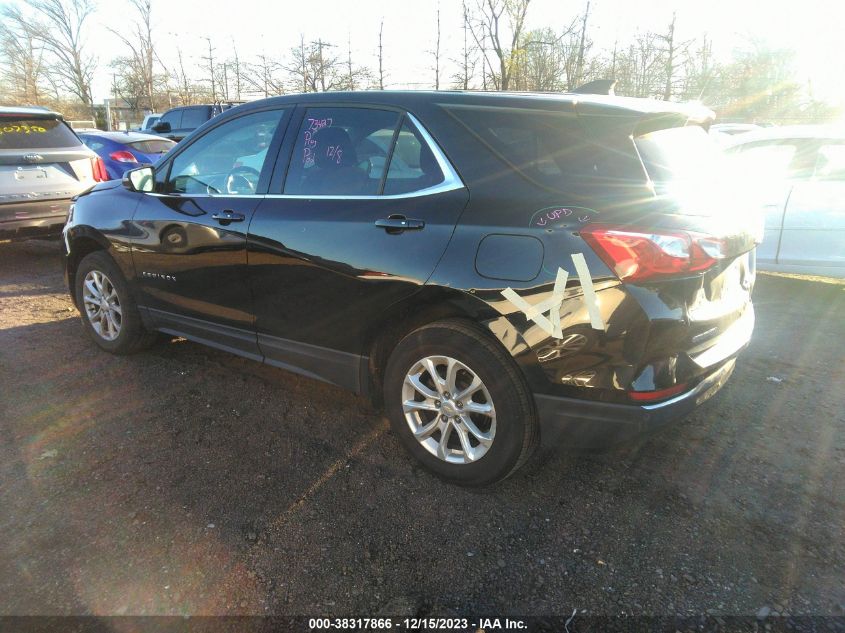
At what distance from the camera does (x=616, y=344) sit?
235 cm

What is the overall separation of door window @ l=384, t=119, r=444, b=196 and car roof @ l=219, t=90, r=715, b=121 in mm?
167

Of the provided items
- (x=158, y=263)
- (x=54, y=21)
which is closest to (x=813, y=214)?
(x=158, y=263)

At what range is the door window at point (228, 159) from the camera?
351 centimetres

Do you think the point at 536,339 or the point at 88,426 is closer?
the point at 536,339

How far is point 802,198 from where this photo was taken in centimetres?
564

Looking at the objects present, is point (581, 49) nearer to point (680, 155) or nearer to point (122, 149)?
point (122, 149)

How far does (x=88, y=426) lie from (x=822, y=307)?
6.12 meters

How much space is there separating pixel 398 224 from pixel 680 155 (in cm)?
132

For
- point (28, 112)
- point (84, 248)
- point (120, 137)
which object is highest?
point (28, 112)

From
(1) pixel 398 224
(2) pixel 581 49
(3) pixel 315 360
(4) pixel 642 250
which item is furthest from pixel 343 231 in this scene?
(2) pixel 581 49

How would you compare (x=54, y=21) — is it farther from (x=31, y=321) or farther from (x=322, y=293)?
(x=322, y=293)

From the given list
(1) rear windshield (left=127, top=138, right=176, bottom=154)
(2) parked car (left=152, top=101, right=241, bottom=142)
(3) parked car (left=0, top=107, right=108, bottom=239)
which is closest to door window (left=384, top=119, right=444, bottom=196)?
(3) parked car (left=0, top=107, right=108, bottom=239)

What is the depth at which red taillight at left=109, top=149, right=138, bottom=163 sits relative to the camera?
1014cm

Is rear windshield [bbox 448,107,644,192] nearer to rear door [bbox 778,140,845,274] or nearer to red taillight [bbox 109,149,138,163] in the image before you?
rear door [bbox 778,140,845,274]
